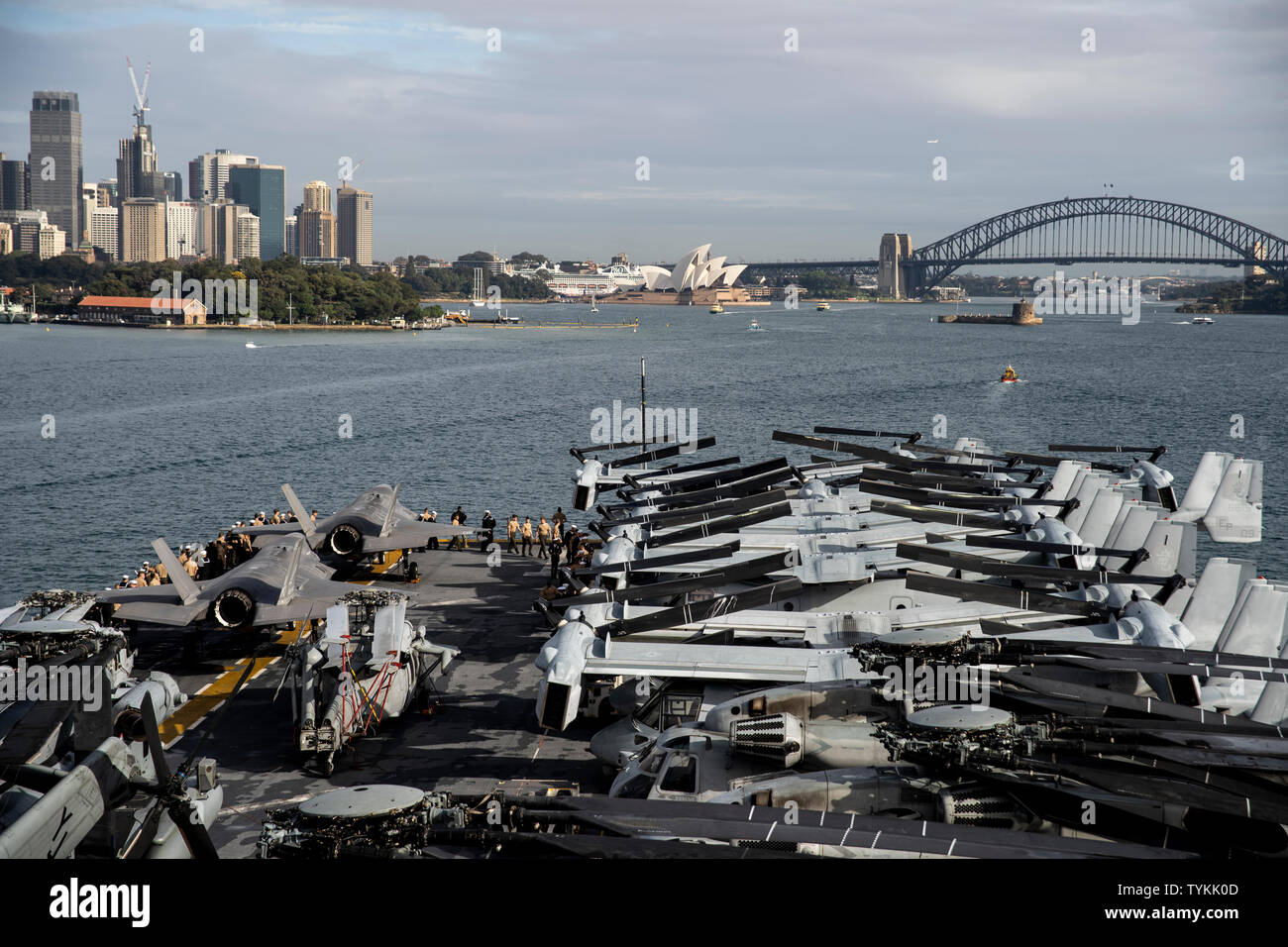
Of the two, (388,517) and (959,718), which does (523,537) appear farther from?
(959,718)

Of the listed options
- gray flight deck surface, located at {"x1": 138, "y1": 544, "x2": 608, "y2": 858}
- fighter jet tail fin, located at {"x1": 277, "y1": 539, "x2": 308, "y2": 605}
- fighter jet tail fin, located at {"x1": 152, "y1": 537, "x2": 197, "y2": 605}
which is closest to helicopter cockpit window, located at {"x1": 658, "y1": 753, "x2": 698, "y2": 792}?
gray flight deck surface, located at {"x1": 138, "y1": 544, "x2": 608, "y2": 858}

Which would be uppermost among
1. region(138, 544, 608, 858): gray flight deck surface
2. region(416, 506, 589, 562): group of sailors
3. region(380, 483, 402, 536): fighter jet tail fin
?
region(380, 483, 402, 536): fighter jet tail fin

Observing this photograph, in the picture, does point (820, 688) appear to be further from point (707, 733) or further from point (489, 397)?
point (489, 397)

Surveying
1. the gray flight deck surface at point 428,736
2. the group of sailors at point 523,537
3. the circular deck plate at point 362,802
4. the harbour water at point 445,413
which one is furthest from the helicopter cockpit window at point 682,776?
the harbour water at point 445,413

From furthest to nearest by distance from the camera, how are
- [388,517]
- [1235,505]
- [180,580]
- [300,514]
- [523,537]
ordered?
[1235,505], [523,537], [388,517], [300,514], [180,580]

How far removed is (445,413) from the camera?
106875 millimetres

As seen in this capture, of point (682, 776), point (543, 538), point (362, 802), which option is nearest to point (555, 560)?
point (543, 538)

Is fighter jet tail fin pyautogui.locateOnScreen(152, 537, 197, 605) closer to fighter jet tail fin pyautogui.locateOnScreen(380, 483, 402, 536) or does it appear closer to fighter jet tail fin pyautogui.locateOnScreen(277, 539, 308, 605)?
fighter jet tail fin pyautogui.locateOnScreen(277, 539, 308, 605)

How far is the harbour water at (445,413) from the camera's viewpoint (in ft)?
217

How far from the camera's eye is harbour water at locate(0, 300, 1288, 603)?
6606 cm

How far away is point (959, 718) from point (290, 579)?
22.2 meters

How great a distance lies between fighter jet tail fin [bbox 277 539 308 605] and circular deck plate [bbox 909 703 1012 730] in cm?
2095
